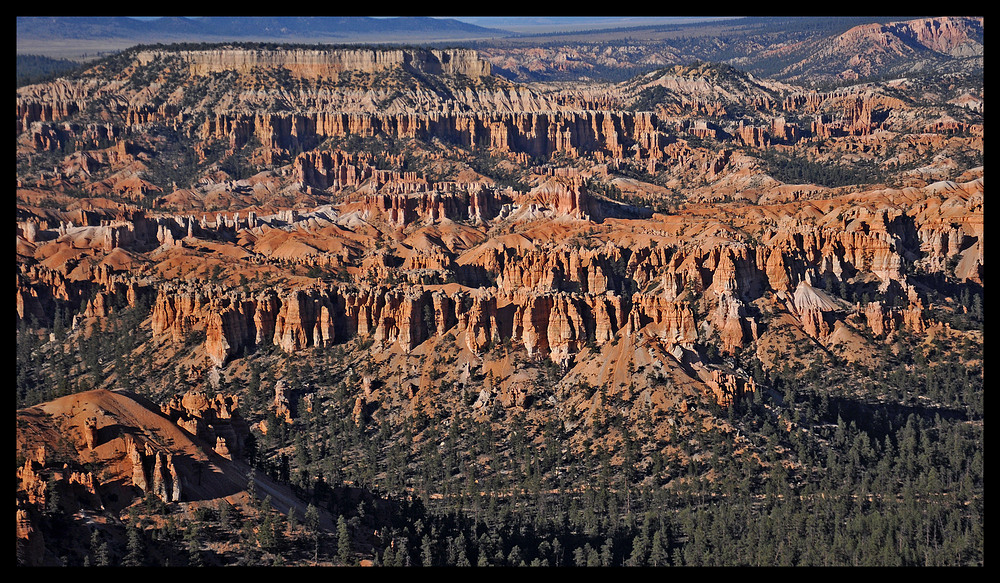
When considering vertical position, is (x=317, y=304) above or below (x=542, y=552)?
above

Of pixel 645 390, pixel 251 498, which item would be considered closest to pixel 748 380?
pixel 645 390

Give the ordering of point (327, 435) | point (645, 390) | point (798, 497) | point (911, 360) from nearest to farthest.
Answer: point (798, 497), point (645, 390), point (327, 435), point (911, 360)

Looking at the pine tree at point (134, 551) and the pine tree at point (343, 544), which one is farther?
the pine tree at point (343, 544)

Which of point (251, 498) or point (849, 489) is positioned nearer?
point (251, 498)

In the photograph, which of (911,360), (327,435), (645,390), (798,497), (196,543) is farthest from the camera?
(911,360)

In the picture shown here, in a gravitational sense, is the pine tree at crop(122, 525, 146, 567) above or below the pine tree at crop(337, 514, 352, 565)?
above

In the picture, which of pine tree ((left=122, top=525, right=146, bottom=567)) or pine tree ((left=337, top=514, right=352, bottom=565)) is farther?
pine tree ((left=337, top=514, right=352, bottom=565))

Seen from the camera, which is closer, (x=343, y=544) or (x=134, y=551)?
(x=134, y=551)

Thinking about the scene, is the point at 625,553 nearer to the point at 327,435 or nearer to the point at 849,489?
the point at 849,489

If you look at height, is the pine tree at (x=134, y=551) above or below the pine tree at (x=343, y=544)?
above
